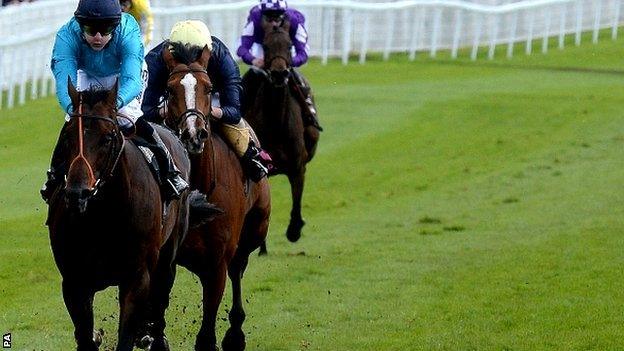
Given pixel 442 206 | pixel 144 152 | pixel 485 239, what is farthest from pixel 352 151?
pixel 144 152

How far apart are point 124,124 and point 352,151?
43.7 ft

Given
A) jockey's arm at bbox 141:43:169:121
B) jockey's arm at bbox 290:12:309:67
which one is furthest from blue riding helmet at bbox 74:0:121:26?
jockey's arm at bbox 290:12:309:67

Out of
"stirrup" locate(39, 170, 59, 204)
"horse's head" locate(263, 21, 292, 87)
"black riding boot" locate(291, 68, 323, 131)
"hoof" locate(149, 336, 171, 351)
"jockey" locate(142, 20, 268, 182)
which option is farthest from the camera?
"black riding boot" locate(291, 68, 323, 131)

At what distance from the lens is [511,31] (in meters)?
34.9

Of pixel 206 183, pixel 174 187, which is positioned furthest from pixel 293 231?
pixel 174 187

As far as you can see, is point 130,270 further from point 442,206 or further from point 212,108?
point 442,206

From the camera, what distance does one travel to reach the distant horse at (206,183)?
9344mm

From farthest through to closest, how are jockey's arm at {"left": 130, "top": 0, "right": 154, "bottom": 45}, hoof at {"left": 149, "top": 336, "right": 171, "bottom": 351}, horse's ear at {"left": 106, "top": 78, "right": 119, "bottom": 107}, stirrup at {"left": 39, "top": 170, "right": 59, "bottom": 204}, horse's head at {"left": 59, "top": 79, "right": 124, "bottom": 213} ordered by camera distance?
1. jockey's arm at {"left": 130, "top": 0, "right": 154, "bottom": 45}
2. hoof at {"left": 149, "top": 336, "right": 171, "bottom": 351}
3. stirrup at {"left": 39, "top": 170, "right": 59, "bottom": 204}
4. horse's ear at {"left": 106, "top": 78, "right": 119, "bottom": 107}
5. horse's head at {"left": 59, "top": 79, "right": 124, "bottom": 213}

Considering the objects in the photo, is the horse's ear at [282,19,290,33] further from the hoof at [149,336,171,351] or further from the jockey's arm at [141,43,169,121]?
the hoof at [149,336,171,351]

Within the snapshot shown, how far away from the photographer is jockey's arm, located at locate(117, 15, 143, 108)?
27.6ft

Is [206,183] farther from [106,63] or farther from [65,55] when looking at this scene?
[65,55]

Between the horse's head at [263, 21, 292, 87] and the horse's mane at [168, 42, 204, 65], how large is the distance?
5.12 m

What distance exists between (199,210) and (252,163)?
1.08 m

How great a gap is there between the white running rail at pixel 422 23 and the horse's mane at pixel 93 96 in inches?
867
